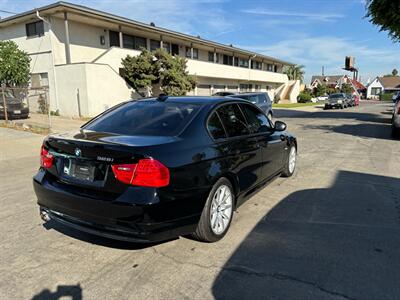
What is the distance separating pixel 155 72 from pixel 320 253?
61.7ft

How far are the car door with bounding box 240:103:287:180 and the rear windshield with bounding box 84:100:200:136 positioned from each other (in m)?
1.10

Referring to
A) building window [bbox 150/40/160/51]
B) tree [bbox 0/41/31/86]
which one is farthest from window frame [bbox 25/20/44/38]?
building window [bbox 150/40/160/51]

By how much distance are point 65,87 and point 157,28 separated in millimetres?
8080

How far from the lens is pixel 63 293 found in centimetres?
292

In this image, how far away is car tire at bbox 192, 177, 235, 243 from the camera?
3.65 metres

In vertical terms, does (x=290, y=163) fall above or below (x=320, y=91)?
below

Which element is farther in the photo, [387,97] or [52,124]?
[387,97]

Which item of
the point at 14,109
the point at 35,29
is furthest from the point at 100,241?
the point at 35,29

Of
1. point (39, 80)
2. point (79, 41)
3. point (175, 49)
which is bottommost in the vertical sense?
point (39, 80)

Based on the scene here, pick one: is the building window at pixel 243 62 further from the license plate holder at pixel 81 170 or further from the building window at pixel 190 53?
the license plate holder at pixel 81 170

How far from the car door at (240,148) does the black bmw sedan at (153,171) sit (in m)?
0.01

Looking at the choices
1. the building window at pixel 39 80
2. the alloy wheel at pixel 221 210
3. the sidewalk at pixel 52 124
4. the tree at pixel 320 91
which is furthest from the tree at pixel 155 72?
the tree at pixel 320 91

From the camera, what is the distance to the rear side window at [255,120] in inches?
192

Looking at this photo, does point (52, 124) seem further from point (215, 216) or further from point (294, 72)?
point (294, 72)
